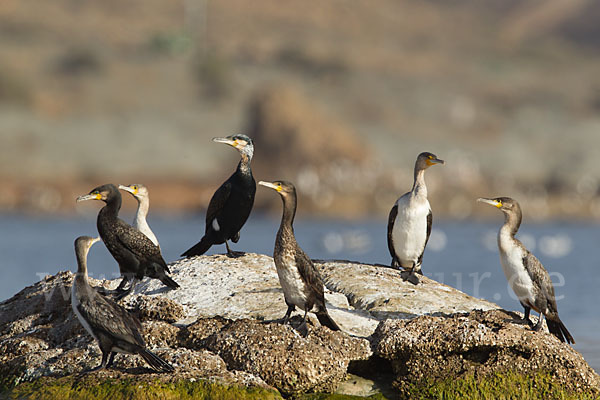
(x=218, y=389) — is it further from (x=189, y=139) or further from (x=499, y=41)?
(x=499, y=41)

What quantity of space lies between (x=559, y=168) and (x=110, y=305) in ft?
150

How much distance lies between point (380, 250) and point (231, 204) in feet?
63.1

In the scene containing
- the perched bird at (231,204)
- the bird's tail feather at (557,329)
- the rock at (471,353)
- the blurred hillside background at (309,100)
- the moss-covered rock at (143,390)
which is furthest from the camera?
the blurred hillside background at (309,100)

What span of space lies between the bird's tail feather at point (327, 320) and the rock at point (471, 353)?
400 mm

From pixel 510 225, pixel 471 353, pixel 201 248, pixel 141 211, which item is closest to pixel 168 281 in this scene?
pixel 141 211

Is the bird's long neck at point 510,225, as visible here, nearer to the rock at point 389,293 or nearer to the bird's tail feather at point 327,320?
the rock at point 389,293

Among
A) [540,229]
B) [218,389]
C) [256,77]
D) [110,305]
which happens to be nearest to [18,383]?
[110,305]

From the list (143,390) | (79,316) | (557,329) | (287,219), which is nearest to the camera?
(143,390)

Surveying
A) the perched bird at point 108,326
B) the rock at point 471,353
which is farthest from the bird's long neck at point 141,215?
the rock at point 471,353

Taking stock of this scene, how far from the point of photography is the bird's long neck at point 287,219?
27.9ft

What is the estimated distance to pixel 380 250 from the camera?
29.4 metres

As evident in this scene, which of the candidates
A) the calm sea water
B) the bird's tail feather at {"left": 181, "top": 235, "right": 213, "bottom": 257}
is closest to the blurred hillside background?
the calm sea water

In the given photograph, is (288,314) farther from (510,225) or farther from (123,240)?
(510,225)

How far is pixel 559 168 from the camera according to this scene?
5088cm
